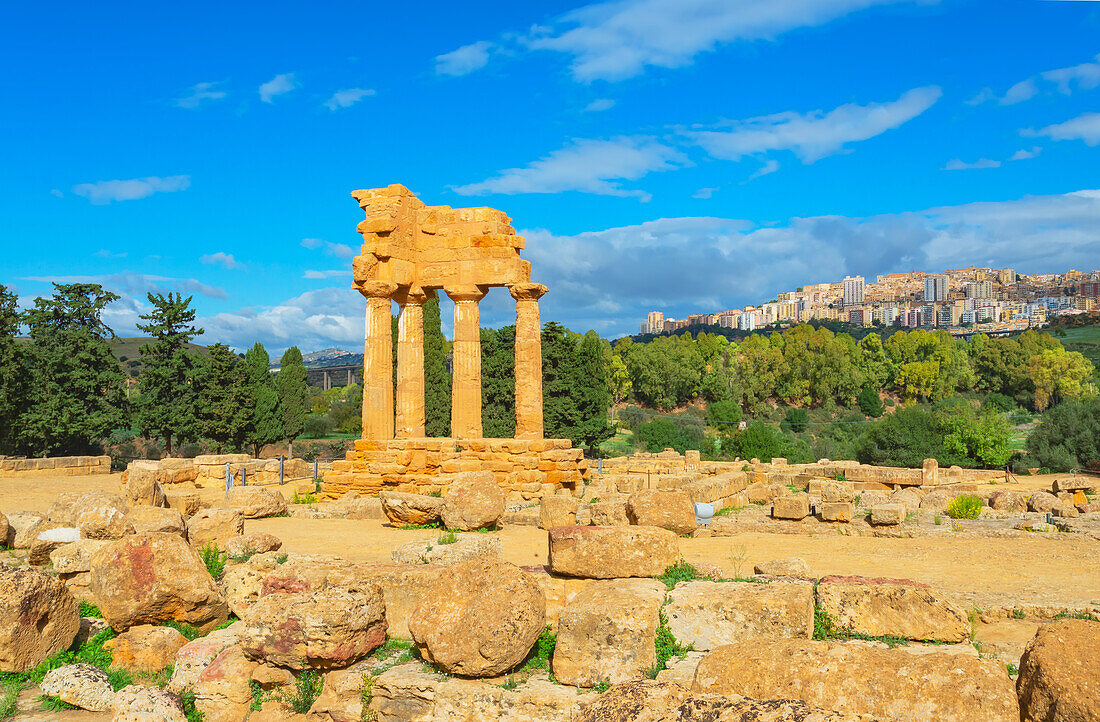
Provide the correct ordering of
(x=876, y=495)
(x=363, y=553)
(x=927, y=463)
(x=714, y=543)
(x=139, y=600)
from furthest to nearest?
Answer: (x=927, y=463), (x=876, y=495), (x=714, y=543), (x=363, y=553), (x=139, y=600)

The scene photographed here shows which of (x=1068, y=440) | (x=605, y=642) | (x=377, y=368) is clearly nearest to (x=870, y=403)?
(x=1068, y=440)

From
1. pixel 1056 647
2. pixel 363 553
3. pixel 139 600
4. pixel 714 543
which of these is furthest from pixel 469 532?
pixel 1056 647

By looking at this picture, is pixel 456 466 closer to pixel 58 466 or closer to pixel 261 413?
pixel 58 466

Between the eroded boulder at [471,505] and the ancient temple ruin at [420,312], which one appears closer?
the eroded boulder at [471,505]

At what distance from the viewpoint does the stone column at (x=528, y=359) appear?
2086 centimetres

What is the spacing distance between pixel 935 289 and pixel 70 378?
176357 mm

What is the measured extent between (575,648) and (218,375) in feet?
106

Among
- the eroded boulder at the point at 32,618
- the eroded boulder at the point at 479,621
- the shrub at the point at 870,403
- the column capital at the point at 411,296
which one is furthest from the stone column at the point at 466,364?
the shrub at the point at 870,403

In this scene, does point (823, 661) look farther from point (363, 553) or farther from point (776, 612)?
point (363, 553)

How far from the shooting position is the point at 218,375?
3475 cm

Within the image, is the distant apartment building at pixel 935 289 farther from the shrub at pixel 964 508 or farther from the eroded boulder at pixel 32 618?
the eroded boulder at pixel 32 618

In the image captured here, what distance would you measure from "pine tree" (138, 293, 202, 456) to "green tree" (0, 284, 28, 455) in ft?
14.5

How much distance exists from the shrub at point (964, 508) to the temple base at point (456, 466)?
8.42 meters

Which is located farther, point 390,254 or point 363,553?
point 390,254
